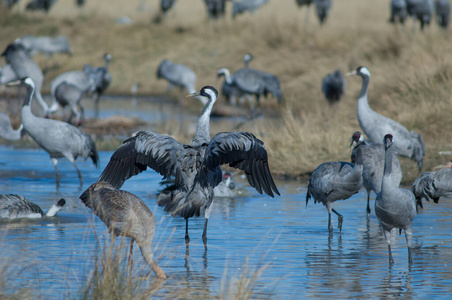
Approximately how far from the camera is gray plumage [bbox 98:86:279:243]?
7.12 metres

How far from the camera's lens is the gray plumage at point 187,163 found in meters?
7.12

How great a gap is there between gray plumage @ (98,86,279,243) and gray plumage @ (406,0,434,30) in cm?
1848

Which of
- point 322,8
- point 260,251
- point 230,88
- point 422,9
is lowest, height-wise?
point 260,251

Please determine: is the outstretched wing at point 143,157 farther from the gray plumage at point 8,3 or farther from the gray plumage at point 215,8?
the gray plumage at point 8,3

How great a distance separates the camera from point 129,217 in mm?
6105

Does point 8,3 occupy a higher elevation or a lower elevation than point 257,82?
higher

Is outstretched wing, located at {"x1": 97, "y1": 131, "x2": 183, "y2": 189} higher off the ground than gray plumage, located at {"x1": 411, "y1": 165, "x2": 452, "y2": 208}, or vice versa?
outstretched wing, located at {"x1": 97, "y1": 131, "x2": 183, "y2": 189}

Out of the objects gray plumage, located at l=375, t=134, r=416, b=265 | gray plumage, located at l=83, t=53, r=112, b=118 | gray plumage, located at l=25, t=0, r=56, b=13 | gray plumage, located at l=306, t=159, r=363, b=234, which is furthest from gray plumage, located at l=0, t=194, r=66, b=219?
gray plumage, located at l=25, t=0, r=56, b=13

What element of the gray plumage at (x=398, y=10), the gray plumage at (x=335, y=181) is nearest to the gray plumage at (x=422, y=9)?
the gray plumage at (x=398, y=10)

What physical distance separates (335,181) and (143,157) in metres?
2.21

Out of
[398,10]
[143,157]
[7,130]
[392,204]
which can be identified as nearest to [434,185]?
[392,204]

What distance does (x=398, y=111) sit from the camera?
46.0 ft

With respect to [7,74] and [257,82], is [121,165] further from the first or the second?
[7,74]

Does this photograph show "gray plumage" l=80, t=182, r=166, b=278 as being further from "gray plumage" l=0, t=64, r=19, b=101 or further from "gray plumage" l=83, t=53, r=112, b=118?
"gray plumage" l=83, t=53, r=112, b=118
